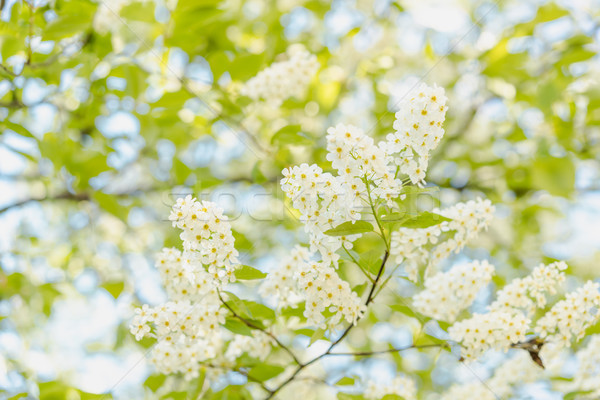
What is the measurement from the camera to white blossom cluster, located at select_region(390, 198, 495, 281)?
1.79m

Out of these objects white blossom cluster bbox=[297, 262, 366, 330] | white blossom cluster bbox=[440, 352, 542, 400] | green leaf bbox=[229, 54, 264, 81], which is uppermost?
green leaf bbox=[229, 54, 264, 81]

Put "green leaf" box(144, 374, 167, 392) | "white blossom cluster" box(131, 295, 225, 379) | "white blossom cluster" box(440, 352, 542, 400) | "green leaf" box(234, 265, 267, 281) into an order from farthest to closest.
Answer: "white blossom cluster" box(440, 352, 542, 400), "green leaf" box(144, 374, 167, 392), "white blossom cluster" box(131, 295, 225, 379), "green leaf" box(234, 265, 267, 281)

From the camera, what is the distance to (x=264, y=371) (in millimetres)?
1942

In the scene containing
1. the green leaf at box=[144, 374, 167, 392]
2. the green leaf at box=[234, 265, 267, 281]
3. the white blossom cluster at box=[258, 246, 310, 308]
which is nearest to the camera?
the green leaf at box=[234, 265, 267, 281]

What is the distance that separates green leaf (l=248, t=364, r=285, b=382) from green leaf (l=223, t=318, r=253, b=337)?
25cm

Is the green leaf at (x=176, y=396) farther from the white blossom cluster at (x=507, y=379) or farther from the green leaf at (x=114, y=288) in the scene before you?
the white blossom cluster at (x=507, y=379)

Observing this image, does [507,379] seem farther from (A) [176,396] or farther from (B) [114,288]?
(B) [114,288]

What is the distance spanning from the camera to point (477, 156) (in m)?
3.69

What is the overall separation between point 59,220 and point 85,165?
2.06 meters

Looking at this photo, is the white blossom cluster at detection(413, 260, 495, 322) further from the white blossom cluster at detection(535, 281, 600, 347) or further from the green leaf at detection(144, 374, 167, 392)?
the green leaf at detection(144, 374, 167, 392)

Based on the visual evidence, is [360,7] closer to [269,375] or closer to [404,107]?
[404,107]

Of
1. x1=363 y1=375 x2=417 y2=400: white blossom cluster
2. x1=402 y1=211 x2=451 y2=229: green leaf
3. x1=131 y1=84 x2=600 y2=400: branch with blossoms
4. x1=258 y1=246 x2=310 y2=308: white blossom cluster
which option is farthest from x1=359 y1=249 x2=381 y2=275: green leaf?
x1=363 y1=375 x2=417 y2=400: white blossom cluster

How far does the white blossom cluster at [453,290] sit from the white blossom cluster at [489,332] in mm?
172

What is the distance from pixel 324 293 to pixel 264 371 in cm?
51
